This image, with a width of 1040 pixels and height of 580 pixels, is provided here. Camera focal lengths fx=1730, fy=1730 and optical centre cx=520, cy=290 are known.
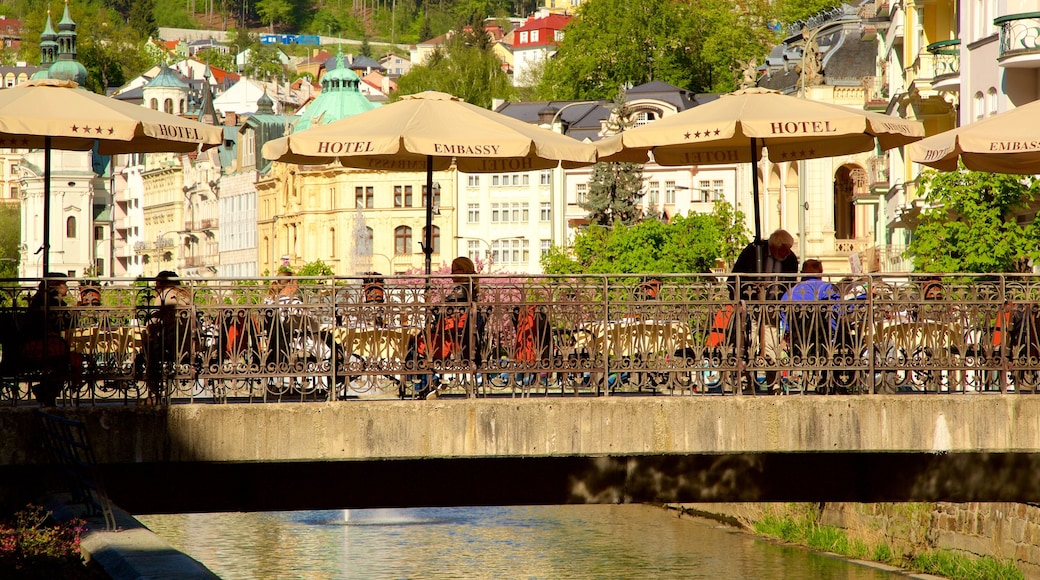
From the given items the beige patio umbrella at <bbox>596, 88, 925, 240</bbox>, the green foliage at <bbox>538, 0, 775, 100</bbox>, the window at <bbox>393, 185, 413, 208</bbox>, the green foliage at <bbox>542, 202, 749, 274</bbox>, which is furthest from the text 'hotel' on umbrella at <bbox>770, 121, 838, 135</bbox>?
the window at <bbox>393, 185, 413, 208</bbox>

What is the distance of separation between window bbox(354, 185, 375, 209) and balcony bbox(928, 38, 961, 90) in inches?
3214

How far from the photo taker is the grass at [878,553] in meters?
27.8

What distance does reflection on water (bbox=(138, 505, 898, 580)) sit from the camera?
34.5 meters

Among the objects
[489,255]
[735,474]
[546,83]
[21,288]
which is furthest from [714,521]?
[546,83]

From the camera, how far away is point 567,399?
15.7m

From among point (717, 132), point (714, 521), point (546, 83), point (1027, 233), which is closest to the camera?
point (717, 132)

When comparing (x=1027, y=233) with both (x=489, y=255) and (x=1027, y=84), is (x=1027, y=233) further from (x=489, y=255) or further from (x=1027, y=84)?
(x=489, y=255)

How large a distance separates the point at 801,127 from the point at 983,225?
60.3 feet

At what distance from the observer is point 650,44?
11906 cm

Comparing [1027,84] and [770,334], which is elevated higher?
[1027,84]

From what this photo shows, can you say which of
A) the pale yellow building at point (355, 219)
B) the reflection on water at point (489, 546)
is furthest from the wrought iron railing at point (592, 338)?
the pale yellow building at point (355, 219)

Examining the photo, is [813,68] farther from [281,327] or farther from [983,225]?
[281,327]

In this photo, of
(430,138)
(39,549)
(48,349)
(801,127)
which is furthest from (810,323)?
(39,549)

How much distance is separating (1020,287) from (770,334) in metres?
2.37
